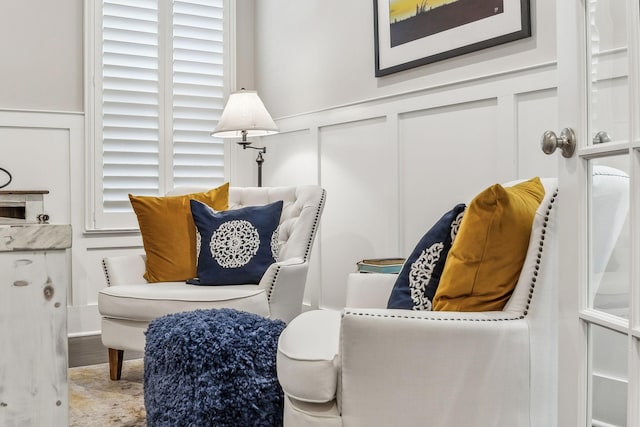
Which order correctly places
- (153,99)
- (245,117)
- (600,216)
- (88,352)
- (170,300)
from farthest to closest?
(153,99) < (245,117) < (88,352) < (170,300) < (600,216)

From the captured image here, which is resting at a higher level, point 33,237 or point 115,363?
point 33,237

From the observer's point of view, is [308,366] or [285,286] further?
[285,286]

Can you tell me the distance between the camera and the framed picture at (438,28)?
255 cm

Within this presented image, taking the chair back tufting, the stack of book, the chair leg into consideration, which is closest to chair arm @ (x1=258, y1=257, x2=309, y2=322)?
the chair back tufting

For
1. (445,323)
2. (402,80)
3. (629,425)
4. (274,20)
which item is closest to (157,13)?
(274,20)

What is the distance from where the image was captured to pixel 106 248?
4.00 meters

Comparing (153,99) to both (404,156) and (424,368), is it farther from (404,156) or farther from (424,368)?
(424,368)

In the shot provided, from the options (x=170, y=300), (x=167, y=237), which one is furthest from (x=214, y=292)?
(x=167, y=237)

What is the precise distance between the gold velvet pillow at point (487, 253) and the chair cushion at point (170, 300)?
1.12 metres

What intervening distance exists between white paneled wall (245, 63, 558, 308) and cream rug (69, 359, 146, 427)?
1294 millimetres

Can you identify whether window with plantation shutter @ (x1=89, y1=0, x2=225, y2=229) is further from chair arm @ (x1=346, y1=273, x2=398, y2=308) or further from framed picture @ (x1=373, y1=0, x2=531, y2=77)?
chair arm @ (x1=346, y1=273, x2=398, y2=308)

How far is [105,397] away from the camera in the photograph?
260cm

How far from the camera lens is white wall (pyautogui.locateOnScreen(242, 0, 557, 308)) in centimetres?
253

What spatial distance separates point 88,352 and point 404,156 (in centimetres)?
201
